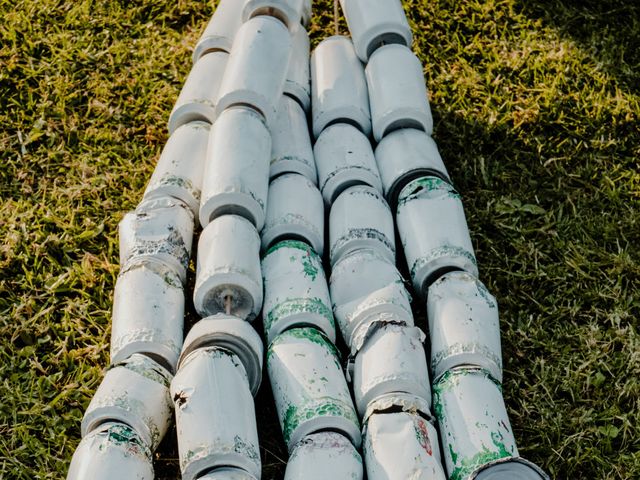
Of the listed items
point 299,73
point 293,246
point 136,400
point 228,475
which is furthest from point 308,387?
point 299,73

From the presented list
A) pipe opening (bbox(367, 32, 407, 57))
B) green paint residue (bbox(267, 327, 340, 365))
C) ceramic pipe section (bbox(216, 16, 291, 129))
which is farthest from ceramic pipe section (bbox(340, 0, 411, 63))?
green paint residue (bbox(267, 327, 340, 365))

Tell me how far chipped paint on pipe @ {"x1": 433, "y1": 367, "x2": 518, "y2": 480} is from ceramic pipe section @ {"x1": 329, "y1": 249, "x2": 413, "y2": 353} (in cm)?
23

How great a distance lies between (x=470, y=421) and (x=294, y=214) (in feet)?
2.89

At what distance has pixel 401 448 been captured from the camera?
Result: 207cm

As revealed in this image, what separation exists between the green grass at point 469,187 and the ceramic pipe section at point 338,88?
39cm

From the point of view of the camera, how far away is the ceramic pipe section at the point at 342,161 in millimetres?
2842

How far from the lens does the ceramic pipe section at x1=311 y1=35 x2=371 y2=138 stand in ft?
10.1

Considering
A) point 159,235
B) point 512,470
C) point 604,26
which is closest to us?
point 512,470

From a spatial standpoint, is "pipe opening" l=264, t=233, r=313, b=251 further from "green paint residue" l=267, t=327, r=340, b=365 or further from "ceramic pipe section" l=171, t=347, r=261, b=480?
"ceramic pipe section" l=171, t=347, r=261, b=480

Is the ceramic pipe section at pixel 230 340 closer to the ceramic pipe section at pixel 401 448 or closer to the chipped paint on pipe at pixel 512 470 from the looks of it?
the ceramic pipe section at pixel 401 448

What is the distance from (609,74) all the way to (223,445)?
2371 millimetres

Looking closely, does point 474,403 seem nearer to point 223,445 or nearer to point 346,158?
point 223,445

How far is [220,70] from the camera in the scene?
315 centimetres

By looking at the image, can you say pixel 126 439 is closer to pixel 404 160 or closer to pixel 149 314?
pixel 149 314
